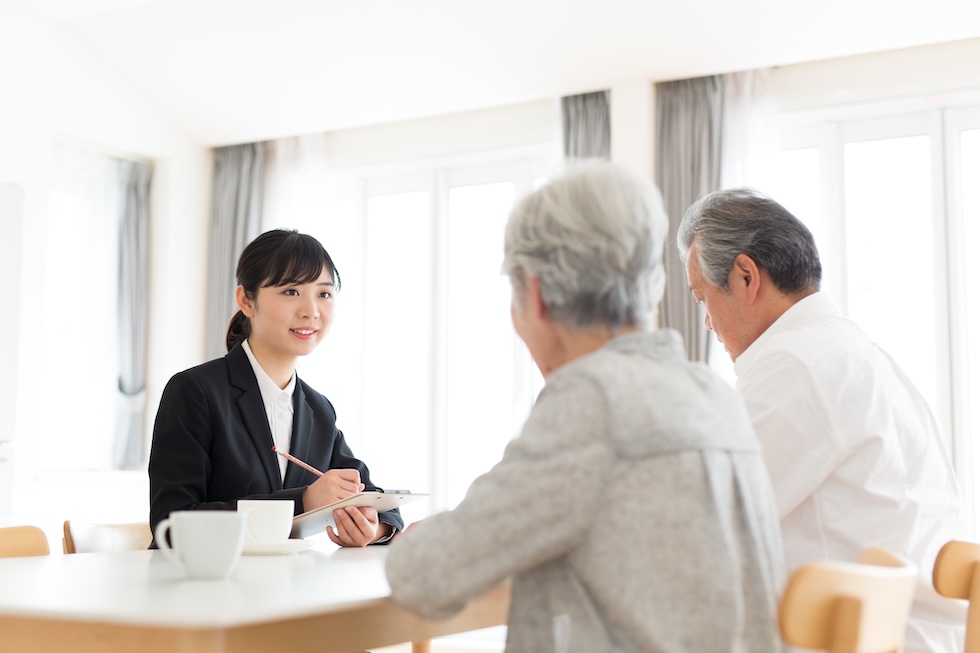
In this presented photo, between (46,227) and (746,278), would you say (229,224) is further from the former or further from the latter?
(746,278)

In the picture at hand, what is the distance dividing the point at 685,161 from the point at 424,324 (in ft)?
5.49

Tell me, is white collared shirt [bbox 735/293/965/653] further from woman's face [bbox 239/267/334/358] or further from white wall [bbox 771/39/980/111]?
white wall [bbox 771/39/980/111]

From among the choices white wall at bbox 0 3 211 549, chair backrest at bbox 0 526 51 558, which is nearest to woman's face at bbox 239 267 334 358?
chair backrest at bbox 0 526 51 558

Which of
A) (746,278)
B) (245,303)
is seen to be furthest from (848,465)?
(245,303)

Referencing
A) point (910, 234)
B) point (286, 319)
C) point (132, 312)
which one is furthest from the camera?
point (132, 312)

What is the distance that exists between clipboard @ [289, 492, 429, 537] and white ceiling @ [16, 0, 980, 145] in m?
3.03

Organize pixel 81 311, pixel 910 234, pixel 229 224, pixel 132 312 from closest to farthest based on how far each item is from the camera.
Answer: pixel 910 234, pixel 81 311, pixel 132 312, pixel 229 224

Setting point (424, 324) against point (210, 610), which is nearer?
point (210, 610)

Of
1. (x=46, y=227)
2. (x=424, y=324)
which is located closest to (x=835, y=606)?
(x=424, y=324)

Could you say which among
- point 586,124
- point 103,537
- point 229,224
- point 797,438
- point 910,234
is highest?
point 586,124

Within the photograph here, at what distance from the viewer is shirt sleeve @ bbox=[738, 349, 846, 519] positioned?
5.31ft

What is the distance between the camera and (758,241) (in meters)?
1.88

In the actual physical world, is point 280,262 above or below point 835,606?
above

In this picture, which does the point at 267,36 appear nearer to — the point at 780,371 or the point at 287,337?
the point at 287,337
